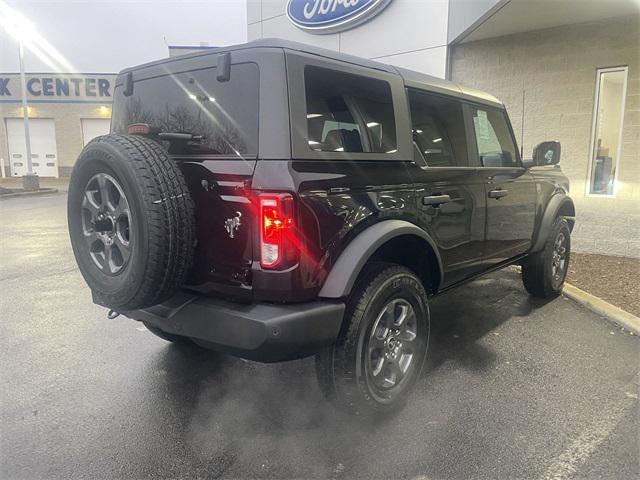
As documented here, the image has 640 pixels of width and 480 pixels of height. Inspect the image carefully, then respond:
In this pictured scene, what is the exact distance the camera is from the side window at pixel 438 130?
10.8 ft

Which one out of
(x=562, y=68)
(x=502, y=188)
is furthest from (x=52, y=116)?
(x=502, y=188)

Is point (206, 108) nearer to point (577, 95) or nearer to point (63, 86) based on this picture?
point (577, 95)

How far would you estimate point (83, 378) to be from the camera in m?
3.39

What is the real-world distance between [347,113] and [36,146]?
32.7m

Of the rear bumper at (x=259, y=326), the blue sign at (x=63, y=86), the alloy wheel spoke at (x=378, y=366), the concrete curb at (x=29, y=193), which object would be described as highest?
the blue sign at (x=63, y=86)

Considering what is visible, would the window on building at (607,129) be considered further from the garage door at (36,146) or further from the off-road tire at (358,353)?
the garage door at (36,146)

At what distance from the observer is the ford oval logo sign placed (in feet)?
32.6

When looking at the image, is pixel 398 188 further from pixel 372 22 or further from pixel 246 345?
pixel 372 22

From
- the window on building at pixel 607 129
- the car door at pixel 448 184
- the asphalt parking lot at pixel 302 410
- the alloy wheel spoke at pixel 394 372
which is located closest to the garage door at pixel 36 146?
the asphalt parking lot at pixel 302 410

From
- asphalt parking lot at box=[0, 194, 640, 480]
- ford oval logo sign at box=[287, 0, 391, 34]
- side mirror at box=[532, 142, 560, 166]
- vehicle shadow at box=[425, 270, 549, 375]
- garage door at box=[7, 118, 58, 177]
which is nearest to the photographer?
asphalt parking lot at box=[0, 194, 640, 480]

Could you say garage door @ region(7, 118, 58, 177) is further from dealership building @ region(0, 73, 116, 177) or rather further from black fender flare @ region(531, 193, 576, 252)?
black fender flare @ region(531, 193, 576, 252)

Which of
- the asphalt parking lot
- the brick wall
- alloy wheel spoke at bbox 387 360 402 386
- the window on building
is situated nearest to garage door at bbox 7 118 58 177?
the brick wall

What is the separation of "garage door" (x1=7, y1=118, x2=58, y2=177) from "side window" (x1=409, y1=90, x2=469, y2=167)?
31.6m

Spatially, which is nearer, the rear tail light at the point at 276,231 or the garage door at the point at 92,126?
the rear tail light at the point at 276,231
